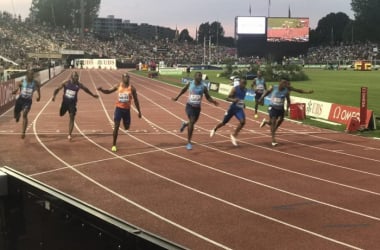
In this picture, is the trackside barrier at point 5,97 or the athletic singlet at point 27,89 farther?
the trackside barrier at point 5,97

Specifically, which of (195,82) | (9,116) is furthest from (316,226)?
(9,116)

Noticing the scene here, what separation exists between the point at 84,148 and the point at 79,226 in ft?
37.7

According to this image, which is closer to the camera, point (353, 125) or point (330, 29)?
point (353, 125)

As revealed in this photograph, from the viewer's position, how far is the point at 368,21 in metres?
150

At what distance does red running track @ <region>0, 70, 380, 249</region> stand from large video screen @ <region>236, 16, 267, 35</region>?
76.2 m

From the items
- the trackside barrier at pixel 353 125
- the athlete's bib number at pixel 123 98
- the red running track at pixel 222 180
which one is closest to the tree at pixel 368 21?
the trackside barrier at pixel 353 125

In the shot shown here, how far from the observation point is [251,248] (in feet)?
21.9

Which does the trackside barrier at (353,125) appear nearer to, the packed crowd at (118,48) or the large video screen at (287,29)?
the packed crowd at (118,48)

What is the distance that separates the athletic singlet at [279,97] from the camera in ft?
49.6

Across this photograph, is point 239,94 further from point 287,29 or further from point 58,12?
point 58,12

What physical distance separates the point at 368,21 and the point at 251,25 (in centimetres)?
6786

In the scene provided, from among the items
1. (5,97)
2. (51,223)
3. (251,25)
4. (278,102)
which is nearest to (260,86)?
(278,102)

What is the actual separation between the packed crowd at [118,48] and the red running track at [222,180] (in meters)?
59.6

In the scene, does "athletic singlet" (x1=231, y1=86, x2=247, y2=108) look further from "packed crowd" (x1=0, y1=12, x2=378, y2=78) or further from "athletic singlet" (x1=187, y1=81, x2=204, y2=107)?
"packed crowd" (x1=0, y1=12, x2=378, y2=78)
